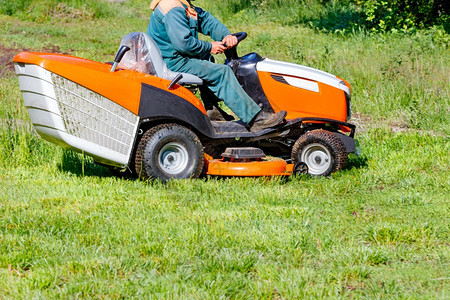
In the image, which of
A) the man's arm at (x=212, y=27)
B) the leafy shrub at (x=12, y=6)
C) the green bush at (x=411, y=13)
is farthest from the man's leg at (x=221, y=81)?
the leafy shrub at (x=12, y=6)

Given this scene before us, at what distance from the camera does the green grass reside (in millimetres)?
3236

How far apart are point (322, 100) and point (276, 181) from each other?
0.86m

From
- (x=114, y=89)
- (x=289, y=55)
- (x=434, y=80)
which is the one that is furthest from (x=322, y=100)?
(x=289, y=55)

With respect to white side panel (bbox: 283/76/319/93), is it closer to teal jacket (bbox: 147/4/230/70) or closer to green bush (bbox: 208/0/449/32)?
teal jacket (bbox: 147/4/230/70)

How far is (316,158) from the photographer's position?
566 centimetres

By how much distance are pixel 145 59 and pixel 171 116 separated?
1.90 ft

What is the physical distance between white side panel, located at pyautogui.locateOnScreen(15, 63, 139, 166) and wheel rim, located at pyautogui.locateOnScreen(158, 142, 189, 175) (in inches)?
13.3

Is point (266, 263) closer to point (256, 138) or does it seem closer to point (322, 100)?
point (256, 138)

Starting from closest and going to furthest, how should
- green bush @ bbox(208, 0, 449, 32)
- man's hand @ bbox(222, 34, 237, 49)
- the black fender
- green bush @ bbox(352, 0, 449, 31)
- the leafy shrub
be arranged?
the black fender < man's hand @ bbox(222, 34, 237, 49) < green bush @ bbox(352, 0, 449, 31) < green bush @ bbox(208, 0, 449, 32) < the leafy shrub

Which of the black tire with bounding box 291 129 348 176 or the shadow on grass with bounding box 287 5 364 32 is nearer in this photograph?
the black tire with bounding box 291 129 348 176

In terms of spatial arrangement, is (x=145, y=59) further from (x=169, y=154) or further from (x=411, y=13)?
(x=411, y=13)

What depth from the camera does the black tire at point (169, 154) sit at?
493 centimetres

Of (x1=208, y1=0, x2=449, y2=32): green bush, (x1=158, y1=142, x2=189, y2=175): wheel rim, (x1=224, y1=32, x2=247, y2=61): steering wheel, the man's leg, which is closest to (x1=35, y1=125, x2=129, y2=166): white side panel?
(x1=158, y1=142, x2=189, y2=175): wheel rim

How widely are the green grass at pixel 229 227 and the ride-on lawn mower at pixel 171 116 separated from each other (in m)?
0.21
